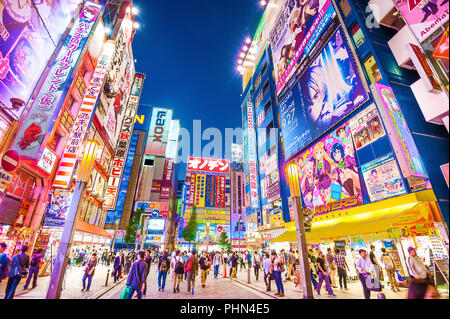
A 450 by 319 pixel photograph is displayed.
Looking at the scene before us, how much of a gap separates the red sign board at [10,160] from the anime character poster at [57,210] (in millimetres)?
4668

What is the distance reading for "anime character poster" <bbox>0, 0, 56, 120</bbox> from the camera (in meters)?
8.48

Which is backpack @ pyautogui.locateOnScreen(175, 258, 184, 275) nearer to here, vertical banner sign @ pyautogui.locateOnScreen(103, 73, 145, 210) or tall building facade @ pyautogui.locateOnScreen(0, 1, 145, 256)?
tall building facade @ pyautogui.locateOnScreen(0, 1, 145, 256)

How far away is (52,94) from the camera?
10.7 m

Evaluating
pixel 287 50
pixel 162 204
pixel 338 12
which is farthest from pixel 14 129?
pixel 162 204

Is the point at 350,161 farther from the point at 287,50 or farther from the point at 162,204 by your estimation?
the point at 162,204

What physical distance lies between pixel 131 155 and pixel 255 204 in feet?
141

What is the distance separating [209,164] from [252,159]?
4016 centimetres

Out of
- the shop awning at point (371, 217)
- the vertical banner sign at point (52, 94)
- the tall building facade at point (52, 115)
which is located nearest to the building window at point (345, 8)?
the shop awning at point (371, 217)

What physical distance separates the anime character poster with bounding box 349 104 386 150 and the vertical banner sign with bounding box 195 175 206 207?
7157 centimetres

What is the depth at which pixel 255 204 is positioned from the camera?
26406 millimetres

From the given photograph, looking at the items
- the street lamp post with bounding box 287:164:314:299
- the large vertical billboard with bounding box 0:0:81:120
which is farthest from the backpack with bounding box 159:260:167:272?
the large vertical billboard with bounding box 0:0:81:120

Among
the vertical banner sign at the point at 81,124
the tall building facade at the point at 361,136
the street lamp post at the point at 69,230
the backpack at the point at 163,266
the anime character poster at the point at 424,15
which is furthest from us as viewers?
the vertical banner sign at the point at 81,124

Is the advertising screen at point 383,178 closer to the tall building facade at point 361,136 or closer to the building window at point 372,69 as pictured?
the tall building facade at point 361,136

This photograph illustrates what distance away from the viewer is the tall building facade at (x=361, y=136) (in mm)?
7332
